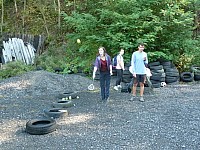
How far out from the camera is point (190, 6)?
15117 mm

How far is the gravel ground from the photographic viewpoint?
5.21 m

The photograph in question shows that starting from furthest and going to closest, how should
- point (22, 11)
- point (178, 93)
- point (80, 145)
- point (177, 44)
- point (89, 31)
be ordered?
point (22, 11), point (89, 31), point (177, 44), point (178, 93), point (80, 145)

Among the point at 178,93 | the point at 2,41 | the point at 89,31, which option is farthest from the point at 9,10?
the point at 178,93

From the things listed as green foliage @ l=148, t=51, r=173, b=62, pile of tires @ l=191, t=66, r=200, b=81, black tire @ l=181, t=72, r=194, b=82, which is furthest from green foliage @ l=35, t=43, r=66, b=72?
pile of tires @ l=191, t=66, r=200, b=81

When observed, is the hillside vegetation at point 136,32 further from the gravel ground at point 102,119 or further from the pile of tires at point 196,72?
the gravel ground at point 102,119

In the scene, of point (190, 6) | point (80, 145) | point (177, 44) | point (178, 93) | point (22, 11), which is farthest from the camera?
point (22, 11)

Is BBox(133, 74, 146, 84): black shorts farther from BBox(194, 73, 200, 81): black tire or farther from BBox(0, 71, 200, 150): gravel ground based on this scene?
BBox(194, 73, 200, 81): black tire

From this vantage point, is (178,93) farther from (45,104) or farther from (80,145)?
(80,145)

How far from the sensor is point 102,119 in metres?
6.78

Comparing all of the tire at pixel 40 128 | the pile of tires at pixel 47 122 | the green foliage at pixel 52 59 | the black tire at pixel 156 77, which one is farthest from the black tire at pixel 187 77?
the tire at pixel 40 128

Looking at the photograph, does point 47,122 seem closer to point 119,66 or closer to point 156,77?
point 119,66

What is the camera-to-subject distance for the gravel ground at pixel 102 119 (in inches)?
205

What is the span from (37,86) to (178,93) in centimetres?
506

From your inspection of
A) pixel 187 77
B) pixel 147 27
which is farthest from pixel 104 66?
pixel 187 77
